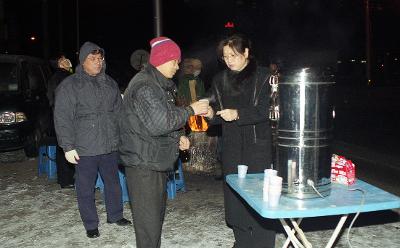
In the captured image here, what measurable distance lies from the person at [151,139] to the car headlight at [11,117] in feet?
20.0

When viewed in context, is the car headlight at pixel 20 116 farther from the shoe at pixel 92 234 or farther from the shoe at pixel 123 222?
the shoe at pixel 92 234

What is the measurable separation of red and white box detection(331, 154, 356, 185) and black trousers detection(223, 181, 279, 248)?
88 cm

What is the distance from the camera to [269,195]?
2.48m

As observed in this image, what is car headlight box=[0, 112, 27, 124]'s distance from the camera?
27.5 ft

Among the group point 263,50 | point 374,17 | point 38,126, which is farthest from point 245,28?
point 38,126

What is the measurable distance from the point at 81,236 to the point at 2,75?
558 cm

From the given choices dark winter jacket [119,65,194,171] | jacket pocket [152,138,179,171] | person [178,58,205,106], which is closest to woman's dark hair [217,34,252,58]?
dark winter jacket [119,65,194,171]

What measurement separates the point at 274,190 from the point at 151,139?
1097 mm

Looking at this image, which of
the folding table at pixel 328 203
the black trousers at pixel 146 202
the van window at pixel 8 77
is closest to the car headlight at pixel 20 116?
the van window at pixel 8 77

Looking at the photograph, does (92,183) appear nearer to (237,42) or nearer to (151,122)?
(151,122)

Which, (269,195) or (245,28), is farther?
(245,28)

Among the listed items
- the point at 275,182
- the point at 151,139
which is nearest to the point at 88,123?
the point at 151,139

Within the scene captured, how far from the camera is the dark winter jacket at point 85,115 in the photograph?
418cm

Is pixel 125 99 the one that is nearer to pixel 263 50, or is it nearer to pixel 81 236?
pixel 81 236
